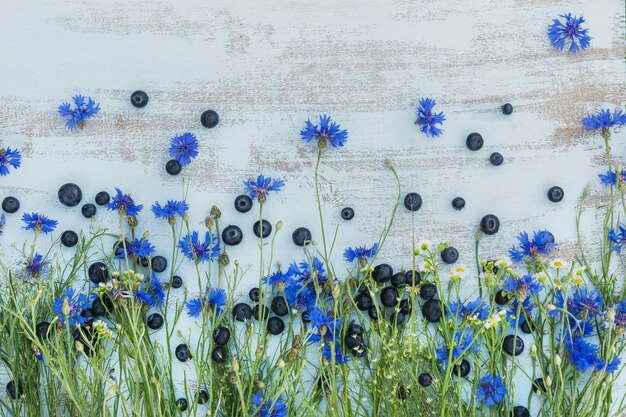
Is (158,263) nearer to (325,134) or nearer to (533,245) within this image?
(325,134)

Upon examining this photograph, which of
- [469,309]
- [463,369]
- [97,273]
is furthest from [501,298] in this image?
[97,273]

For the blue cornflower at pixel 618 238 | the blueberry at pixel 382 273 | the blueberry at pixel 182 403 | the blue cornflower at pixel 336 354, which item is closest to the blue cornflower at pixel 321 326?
the blue cornflower at pixel 336 354

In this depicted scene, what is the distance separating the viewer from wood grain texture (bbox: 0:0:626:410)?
1.92 m

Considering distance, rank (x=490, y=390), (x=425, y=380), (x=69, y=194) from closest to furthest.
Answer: (x=425, y=380) → (x=490, y=390) → (x=69, y=194)

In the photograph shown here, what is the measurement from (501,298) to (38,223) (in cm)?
116

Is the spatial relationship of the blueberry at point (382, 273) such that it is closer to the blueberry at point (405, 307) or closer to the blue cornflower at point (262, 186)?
the blueberry at point (405, 307)

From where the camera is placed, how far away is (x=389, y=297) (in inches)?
72.4

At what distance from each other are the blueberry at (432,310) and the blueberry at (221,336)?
489 mm

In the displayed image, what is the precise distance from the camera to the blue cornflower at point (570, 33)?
6.12 feet

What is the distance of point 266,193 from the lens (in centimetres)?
186

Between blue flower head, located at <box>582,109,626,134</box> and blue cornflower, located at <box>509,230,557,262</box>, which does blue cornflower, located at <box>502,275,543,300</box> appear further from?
blue flower head, located at <box>582,109,626,134</box>

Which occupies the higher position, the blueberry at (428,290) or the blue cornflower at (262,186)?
the blue cornflower at (262,186)

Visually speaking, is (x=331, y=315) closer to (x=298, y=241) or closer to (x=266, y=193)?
(x=298, y=241)

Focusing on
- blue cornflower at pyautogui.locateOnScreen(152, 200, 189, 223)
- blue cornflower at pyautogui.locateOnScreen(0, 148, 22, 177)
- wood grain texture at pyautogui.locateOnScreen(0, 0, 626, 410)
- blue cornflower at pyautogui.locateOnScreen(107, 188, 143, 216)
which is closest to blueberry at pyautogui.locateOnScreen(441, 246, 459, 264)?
wood grain texture at pyautogui.locateOnScreen(0, 0, 626, 410)
